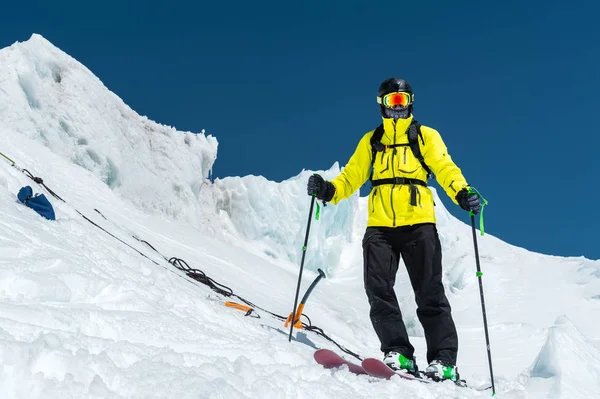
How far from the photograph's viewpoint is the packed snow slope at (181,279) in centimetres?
198

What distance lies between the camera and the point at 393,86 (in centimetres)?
364

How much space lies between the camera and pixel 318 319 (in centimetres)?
802

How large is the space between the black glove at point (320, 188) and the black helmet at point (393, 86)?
26.7 inches

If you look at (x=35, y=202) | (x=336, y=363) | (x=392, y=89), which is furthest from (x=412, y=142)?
(x=35, y=202)

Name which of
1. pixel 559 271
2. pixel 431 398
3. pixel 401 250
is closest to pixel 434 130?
pixel 401 250

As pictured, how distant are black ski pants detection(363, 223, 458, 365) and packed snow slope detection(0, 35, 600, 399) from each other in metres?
0.47

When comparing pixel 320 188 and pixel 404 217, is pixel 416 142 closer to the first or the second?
pixel 404 217

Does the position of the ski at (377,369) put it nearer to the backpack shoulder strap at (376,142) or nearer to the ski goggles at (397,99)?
the backpack shoulder strap at (376,142)

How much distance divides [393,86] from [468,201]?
0.89 meters

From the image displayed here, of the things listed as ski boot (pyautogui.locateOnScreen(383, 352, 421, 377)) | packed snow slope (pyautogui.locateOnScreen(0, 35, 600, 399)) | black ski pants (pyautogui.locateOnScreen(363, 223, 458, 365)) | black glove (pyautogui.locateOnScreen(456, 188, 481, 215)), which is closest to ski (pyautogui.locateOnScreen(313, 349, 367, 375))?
packed snow slope (pyautogui.locateOnScreen(0, 35, 600, 399))

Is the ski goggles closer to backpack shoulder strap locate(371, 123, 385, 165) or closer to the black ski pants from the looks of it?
backpack shoulder strap locate(371, 123, 385, 165)

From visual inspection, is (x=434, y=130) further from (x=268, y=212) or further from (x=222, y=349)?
(x=268, y=212)

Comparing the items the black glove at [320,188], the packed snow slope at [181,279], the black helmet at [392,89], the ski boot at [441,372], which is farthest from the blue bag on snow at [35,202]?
the ski boot at [441,372]

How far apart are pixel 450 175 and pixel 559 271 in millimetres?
19238
